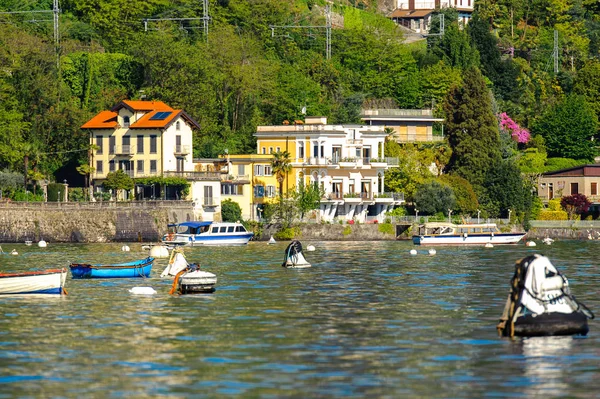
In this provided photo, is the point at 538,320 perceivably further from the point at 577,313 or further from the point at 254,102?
the point at 254,102

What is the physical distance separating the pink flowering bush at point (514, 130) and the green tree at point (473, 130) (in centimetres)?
1590

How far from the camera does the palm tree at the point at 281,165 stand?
129000 mm

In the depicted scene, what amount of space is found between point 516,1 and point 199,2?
50038 mm

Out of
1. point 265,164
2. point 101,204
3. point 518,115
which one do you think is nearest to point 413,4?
point 518,115

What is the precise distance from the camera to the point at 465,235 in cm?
11594

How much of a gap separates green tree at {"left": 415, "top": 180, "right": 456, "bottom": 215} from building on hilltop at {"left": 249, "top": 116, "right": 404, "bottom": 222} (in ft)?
7.91

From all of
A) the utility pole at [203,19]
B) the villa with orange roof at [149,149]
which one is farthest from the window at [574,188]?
the utility pole at [203,19]

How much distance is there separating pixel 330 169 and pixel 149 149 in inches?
686

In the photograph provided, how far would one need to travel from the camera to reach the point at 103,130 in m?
129

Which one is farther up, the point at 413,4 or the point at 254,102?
the point at 413,4

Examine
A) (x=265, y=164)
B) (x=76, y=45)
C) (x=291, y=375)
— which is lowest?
(x=291, y=375)

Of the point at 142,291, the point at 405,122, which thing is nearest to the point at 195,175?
the point at 405,122

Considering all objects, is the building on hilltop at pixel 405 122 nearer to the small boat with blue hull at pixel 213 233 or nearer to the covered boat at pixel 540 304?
the small boat with blue hull at pixel 213 233

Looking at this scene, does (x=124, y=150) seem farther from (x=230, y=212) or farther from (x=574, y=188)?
(x=574, y=188)
